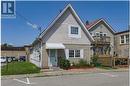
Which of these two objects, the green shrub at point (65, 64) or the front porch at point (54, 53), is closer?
the green shrub at point (65, 64)

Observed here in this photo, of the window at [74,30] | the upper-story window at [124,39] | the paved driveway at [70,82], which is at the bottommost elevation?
the paved driveway at [70,82]

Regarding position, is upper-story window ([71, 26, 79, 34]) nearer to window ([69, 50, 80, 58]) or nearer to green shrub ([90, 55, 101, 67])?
window ([69, 50, 80, 58])

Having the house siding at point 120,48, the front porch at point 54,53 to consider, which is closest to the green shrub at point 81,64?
the front porch at point 54,53

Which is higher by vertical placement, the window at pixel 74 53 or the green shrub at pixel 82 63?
the window at pixel 74 53

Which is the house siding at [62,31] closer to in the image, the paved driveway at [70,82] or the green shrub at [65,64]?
the green shrub at [65,64]

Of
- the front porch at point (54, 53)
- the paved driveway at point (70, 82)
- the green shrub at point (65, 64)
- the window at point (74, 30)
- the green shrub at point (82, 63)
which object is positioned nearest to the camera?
the paved driveway at point (70, 82)

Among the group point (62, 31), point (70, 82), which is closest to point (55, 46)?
point (62, 31)

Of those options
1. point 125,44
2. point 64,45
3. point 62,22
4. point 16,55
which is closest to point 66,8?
point 62,22

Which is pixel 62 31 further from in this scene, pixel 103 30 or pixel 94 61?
pixel 103 30

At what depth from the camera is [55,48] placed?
28891 mm

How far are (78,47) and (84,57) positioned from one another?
138 centimetres

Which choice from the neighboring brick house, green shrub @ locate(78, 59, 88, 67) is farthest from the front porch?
the neighboring brick house

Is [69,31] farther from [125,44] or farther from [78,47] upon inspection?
[125,44]

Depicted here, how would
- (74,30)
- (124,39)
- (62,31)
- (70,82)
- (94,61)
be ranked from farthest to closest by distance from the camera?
1. (124,39)
2. (94,61)
3. (74,30)
4. (62,31)
5. (70,82)
